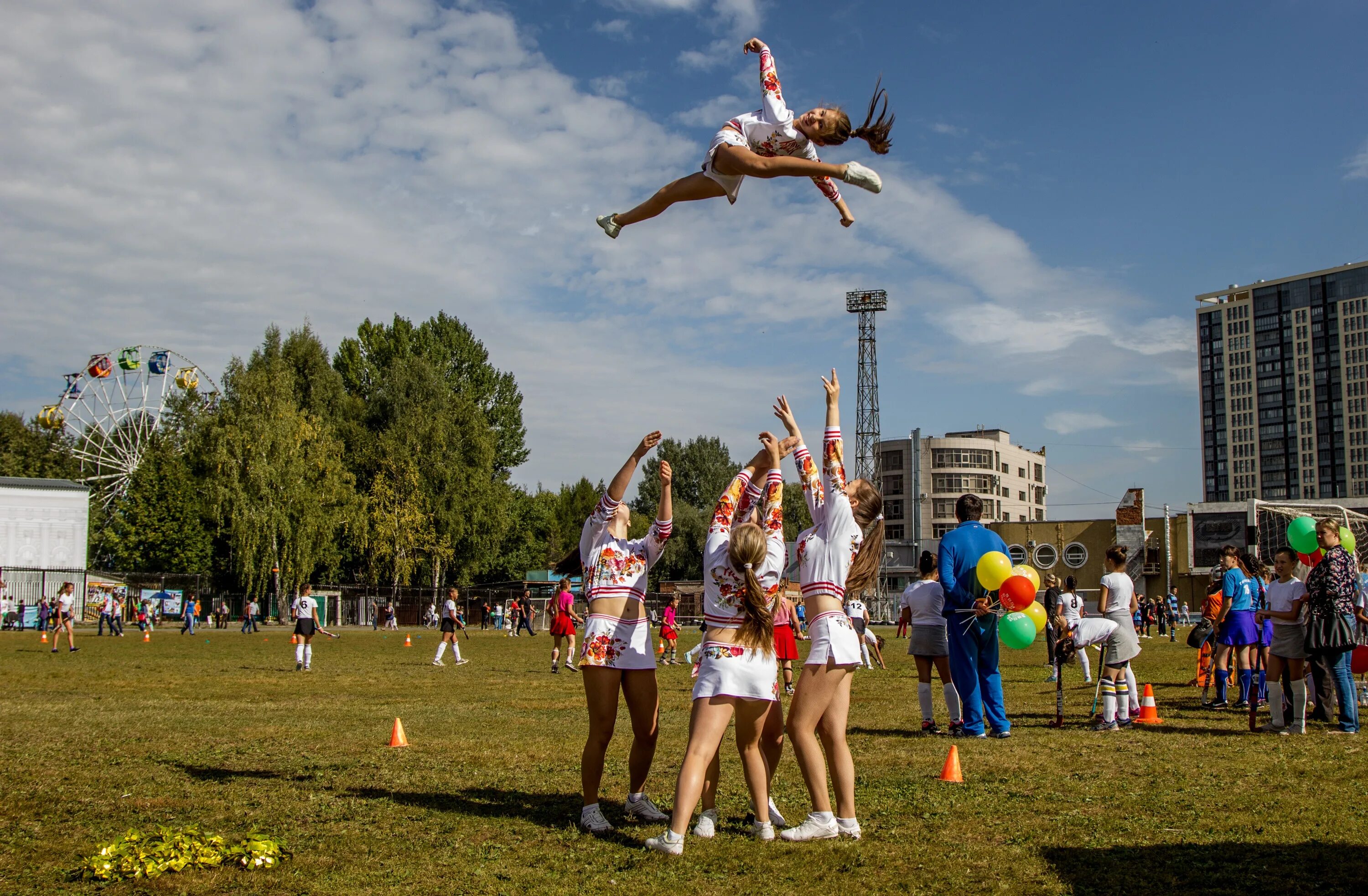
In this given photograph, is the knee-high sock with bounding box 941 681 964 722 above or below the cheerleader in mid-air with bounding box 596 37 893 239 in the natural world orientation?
below

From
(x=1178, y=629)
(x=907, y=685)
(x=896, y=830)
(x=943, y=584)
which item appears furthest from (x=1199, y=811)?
(x=1178, y=629)

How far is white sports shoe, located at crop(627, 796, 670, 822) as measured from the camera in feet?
22.3

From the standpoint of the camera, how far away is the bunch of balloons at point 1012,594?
413 inches

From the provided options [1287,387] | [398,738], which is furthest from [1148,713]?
[1287,387]

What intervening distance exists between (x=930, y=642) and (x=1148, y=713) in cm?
297

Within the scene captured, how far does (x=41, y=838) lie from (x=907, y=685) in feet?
45.9

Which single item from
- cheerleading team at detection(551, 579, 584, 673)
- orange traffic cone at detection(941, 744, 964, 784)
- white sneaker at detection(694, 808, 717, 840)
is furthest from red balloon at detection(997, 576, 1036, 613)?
cheerleading team at detection(551, 579, 584, 673)

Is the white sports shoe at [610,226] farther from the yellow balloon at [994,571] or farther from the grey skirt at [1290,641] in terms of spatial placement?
the grey skirt at [1290,641]

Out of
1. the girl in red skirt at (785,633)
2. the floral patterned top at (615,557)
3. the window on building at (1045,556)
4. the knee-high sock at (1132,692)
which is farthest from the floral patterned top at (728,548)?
the window on building at (1045,556)

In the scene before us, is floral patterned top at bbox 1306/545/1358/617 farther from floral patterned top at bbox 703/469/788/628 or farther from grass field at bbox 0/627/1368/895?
floral patterned top at bbox 703/469/788/628

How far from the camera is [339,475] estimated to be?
53.2m

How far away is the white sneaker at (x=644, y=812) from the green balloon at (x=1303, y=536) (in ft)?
30.9

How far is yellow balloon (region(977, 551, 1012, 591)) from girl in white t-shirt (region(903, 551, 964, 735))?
0.73 metres

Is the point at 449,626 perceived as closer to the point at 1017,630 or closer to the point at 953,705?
the point at 953,705
